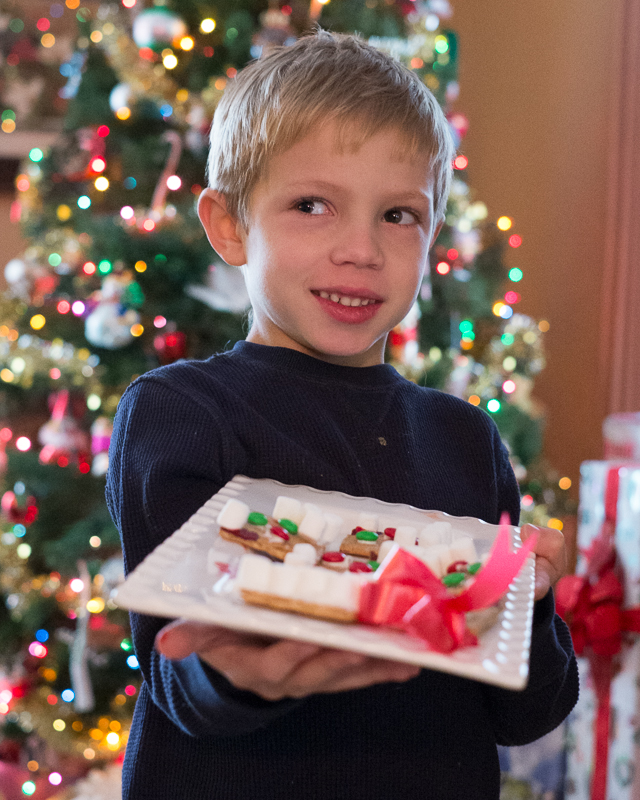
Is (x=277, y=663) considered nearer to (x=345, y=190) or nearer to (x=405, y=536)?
(x=405, y=536)

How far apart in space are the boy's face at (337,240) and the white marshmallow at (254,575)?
40 centimetres

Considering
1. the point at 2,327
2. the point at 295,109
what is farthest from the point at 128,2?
the point at 295,109

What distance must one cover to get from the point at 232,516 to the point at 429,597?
0.16 metres

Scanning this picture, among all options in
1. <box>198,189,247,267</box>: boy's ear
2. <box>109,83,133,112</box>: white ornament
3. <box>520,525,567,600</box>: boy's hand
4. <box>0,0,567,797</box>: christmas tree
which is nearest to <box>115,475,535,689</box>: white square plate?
<box>520,525,567,600</box>: boy's hand

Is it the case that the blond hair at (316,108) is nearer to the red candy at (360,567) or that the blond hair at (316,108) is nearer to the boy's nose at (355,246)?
the boy's nose at (355,246)

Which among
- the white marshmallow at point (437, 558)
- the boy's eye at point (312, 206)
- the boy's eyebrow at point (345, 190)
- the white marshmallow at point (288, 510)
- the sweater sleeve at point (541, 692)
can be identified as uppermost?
the boy's eyebrow at point (345, 190)

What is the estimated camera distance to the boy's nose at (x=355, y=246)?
0.78 m

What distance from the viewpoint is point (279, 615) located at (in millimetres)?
451

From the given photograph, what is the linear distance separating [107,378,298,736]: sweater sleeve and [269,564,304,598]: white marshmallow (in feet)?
0.44

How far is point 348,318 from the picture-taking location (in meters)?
0.82

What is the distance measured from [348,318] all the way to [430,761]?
0.44m

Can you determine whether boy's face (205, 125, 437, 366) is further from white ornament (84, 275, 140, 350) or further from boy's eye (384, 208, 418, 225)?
white ornament (84, 275, 140, 350)

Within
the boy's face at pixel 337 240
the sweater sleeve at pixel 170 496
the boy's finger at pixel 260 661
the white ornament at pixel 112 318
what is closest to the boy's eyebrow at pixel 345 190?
the boy's face at pixel 337 240

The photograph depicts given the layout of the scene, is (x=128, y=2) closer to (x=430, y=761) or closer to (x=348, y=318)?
(x=348, y=318)
